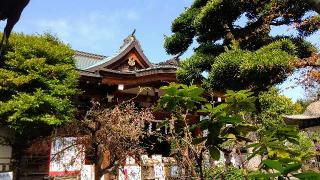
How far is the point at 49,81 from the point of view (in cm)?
1206

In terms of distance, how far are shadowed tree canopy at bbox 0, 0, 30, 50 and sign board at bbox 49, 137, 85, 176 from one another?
9671 millimetres

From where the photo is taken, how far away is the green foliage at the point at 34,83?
11.0 meters

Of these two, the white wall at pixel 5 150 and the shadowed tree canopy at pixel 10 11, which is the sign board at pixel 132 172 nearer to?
the white wall at pixel 5 150

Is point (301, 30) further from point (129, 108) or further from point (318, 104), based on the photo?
point (318, 104)

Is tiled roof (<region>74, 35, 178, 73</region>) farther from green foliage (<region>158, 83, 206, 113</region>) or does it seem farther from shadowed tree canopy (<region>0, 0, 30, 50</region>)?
shadowed tree canopy (<region>0, 0, 30, 50</region>)

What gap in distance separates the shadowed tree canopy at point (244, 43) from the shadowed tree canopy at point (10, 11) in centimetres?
1004

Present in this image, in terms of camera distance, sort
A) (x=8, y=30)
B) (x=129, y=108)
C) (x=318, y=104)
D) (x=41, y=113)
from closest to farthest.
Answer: (x=8, y=30) < (x=318, y=104) < (x=41, y=113) < (x=129, y=108)

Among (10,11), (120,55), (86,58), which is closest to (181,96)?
(10,11)

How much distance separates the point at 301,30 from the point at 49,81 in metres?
9.62

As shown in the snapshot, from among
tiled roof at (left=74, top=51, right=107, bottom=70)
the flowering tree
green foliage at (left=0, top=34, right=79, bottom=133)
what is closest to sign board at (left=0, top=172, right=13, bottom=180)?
green foliage at (left=0, top=34, right=79, bottom=133)

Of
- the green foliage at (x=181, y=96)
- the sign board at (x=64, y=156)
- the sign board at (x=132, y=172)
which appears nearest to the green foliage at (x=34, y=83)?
the sign board at (x=64, y=156)

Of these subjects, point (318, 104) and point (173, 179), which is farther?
point (173, 179)

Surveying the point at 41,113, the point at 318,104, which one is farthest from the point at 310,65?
the point at 41,113

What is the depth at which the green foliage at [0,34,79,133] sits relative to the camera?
11.0 meters
